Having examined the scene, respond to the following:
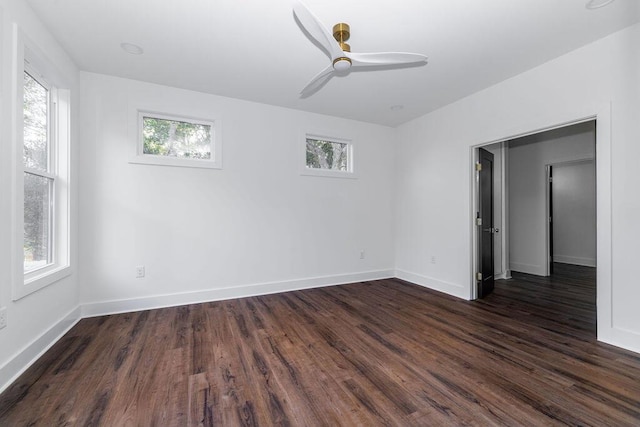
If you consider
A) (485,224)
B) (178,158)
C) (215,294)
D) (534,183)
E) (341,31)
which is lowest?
(215,294)

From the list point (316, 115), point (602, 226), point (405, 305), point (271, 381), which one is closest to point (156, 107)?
point (316, 115)

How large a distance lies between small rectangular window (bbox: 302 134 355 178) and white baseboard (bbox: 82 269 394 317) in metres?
1.72

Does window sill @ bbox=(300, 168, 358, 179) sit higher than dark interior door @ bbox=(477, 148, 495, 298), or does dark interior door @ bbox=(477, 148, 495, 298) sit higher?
window sill @ bbox=(300, 168, 358, 179)

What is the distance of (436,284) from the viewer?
4.13 metres

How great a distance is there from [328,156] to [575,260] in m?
6.16

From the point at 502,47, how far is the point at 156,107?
3.88 m

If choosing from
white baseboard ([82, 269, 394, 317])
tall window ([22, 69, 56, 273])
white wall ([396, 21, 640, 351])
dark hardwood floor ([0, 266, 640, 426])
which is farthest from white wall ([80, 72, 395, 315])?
white wall ([396, 21, 640, 351])

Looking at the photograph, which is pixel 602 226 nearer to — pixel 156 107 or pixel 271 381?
pixel 271 381

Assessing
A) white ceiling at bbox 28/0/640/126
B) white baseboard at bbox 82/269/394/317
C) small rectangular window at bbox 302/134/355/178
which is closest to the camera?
white ceiling at bbox 28/0/640/126

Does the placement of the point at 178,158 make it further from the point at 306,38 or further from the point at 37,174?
the point at 306,38

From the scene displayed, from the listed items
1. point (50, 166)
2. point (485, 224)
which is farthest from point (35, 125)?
point (485, 224)

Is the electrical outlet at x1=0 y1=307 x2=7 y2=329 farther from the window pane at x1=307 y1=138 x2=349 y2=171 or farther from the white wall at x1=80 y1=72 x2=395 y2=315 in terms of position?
the window pane at x1=307 y1=138 x2=349 y2=171

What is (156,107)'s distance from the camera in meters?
3.35

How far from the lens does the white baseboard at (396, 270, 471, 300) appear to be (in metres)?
3.72
